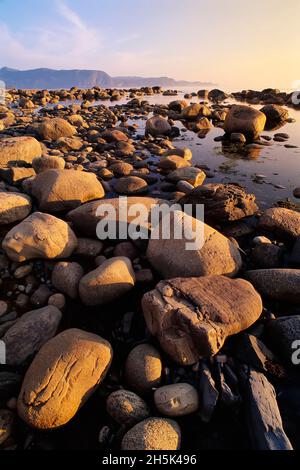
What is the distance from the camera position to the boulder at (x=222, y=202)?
5.96 meters

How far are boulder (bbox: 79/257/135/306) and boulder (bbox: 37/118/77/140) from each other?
33.0 feet

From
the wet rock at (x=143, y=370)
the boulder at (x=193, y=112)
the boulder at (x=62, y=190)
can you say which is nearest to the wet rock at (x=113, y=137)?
the boulder at (x=62, y=190)

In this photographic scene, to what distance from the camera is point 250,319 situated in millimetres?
3594

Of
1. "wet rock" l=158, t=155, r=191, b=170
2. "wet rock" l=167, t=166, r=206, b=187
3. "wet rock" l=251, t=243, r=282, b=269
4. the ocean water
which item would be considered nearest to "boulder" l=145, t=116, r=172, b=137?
the ocean water

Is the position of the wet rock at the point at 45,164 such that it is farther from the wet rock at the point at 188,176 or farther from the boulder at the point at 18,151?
the wet rock at the point at 188,176

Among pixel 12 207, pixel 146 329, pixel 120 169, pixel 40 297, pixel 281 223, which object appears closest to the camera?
pixel 146 329

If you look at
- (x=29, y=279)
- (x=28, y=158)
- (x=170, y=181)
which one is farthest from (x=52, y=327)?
(x=28, y=158)

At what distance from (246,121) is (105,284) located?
13856 millimetres

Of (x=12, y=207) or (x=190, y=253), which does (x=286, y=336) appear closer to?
(x=190, y=253)

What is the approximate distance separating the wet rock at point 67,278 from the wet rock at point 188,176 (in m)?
4.92

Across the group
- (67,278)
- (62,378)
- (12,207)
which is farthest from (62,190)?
(62,378)

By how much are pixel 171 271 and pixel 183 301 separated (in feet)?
2.93

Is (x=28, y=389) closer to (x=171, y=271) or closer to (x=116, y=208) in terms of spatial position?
(x=171, y=271)

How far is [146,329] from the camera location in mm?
3799
